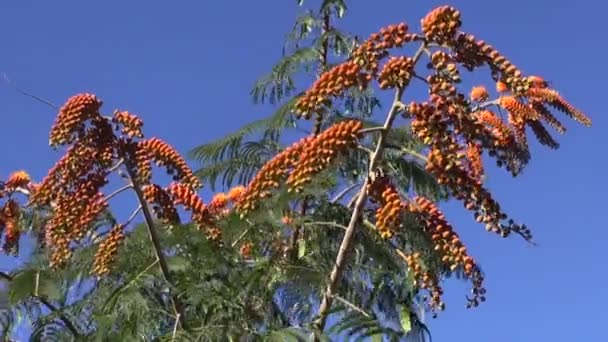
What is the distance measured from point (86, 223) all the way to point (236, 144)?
2873 millimetres

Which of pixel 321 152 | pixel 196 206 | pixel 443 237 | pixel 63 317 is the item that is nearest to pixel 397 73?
pixel 321 152

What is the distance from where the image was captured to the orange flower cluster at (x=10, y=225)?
23.4 feet

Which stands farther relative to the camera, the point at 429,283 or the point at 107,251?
the point at 107,251

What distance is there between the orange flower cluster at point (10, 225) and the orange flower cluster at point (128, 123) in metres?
1.78

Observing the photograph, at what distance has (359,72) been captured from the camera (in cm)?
516

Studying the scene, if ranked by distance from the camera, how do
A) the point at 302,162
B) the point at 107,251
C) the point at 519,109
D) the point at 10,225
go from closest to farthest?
the point at 302,162, the point at 107,251, the point at 519,109, the point at 10,225

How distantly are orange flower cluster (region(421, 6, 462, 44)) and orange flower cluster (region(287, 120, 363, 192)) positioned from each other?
517 mm

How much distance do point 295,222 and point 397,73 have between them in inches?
62.8

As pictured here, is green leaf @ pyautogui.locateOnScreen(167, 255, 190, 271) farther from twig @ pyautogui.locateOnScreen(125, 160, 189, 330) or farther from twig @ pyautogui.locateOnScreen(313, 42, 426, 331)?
twig @ pyautogui.locateOnScreen(313, 42, 426, 331)

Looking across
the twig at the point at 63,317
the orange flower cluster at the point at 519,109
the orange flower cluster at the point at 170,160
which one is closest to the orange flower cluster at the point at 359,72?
the orange flower cluster at the point at 170,160

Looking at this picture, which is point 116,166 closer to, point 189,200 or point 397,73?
→ point 189,200

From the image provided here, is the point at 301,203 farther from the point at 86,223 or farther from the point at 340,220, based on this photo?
the point at 86,223

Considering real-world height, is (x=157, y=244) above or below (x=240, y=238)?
below

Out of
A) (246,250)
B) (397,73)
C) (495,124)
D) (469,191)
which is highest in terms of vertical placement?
(495,124)
